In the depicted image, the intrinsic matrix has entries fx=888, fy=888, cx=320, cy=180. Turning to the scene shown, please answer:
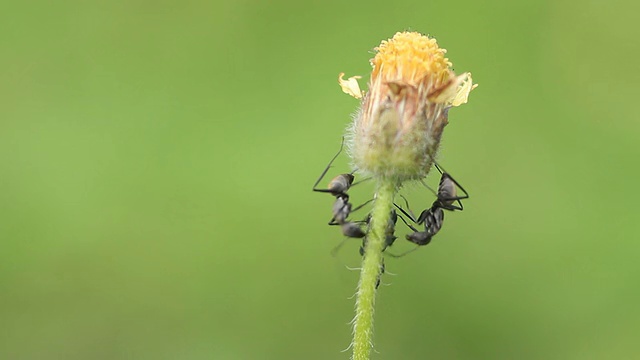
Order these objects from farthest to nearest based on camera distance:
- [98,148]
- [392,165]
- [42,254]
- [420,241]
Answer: [98,148], [42,254], [420,241], [392,165]

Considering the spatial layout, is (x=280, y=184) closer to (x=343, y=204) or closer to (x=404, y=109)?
(x=343, y=204)

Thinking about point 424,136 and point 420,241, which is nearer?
point 424,136

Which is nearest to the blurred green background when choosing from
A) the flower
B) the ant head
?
the ant head

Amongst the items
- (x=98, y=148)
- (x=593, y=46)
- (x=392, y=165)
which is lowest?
(x=392, y=165)

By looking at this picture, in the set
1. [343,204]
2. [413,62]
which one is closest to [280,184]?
[343,204]

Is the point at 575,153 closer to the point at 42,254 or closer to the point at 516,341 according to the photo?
the point at 516,341

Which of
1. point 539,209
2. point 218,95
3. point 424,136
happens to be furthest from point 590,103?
point 424,136
